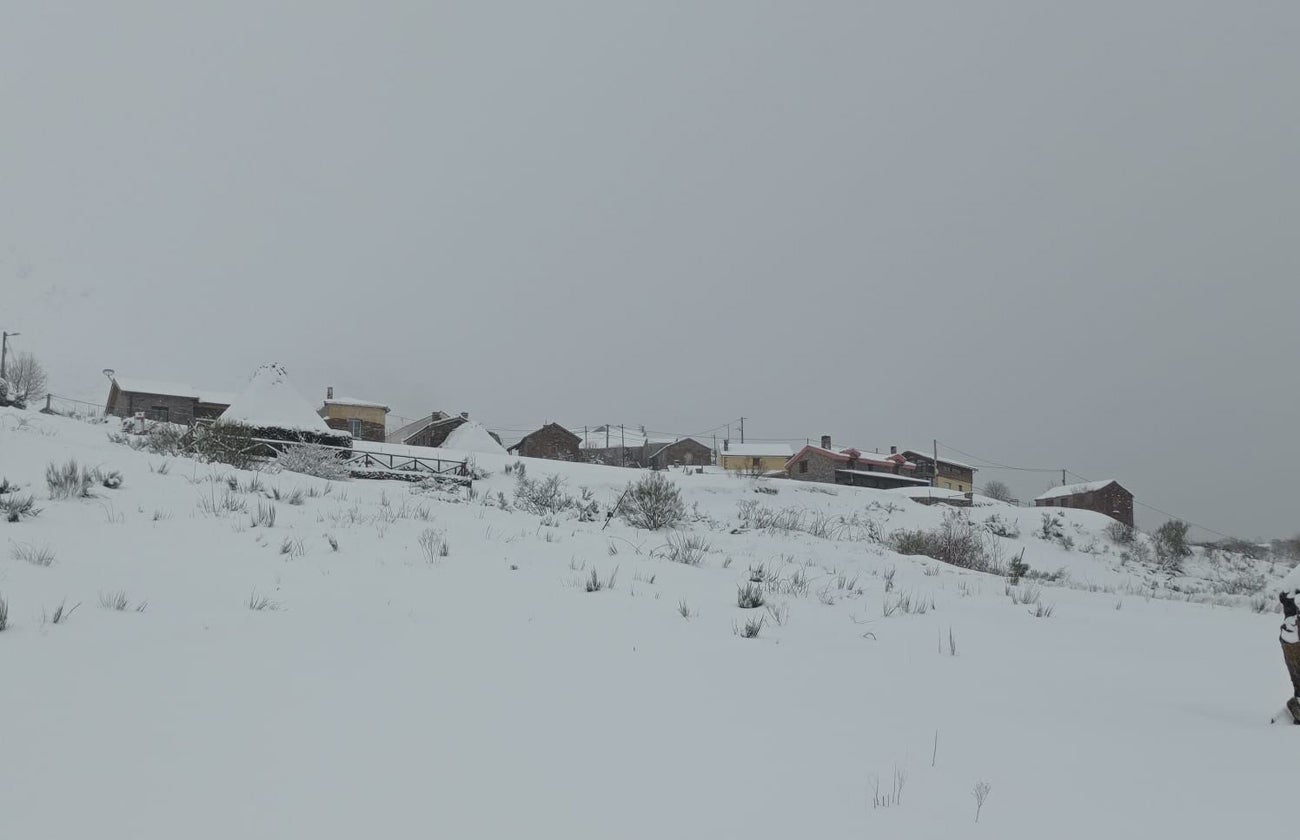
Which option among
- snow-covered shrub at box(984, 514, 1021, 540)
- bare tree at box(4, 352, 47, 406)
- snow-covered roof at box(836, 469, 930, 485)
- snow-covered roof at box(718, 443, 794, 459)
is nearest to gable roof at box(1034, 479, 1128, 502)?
snow-covered roof at box(836, 469, 930, 485)

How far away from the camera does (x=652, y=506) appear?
1370 cm

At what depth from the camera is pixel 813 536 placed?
1489cm

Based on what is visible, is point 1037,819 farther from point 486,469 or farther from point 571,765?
point 486,469

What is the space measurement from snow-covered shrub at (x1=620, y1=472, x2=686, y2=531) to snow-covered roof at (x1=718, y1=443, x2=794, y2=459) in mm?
59708

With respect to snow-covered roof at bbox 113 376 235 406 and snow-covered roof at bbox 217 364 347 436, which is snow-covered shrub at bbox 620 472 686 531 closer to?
snow-covered roof at bbox 217 364 347 436

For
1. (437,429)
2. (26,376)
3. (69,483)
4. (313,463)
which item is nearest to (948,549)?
(313,463)

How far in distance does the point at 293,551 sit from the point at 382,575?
1.06 m

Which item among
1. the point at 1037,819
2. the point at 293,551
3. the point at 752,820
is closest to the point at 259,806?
the point at 752,820

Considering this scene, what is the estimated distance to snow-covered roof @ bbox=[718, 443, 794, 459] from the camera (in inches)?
2923

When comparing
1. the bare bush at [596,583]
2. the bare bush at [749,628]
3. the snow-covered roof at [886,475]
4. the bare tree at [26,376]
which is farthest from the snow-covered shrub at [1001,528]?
the bare tree at [26,376]

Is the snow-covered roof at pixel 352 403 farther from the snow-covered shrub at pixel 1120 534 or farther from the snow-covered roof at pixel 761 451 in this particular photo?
the snow-covered shrub at pixel 1120 534

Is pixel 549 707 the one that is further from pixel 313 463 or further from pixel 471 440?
pixel 471 440

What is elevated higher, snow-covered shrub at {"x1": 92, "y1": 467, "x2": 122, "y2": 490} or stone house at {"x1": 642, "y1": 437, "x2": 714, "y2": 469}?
stone house at {"x1": 642, "y1": 437, "x2": 714, "y2": 469}

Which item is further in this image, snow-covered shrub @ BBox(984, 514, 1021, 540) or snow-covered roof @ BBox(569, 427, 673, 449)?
snow-covered roof @ BBox(569, 427, 673, 449)
